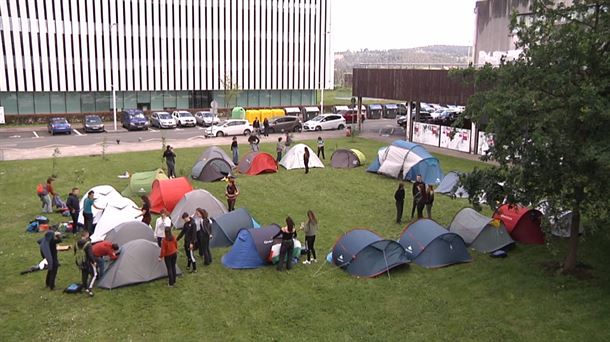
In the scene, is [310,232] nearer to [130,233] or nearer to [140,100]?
[130,233]

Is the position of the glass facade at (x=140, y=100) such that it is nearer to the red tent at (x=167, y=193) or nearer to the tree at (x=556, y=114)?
the red tent at (x=167, y=193)

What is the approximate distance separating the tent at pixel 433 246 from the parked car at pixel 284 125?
2829 cm

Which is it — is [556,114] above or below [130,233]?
above

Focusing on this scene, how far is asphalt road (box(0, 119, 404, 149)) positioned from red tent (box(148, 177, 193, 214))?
18.6 metres

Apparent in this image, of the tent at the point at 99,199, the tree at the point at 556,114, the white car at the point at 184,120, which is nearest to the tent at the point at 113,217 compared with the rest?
the tent at the point at 99,199

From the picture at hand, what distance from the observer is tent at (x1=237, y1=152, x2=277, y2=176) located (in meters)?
24.1

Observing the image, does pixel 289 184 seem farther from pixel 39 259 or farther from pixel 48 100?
pixel 48 100

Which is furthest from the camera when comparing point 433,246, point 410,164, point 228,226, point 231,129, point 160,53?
point 160,53

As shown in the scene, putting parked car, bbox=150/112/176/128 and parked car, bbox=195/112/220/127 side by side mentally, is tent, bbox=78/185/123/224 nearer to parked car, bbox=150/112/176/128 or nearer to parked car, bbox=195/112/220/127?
parked car, bbox=150/112/176/128

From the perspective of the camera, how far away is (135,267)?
12.0 meters

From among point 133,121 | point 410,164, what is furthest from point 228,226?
point 133,121

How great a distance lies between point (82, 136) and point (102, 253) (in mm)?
29029

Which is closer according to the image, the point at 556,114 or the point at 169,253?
the point at 556,114

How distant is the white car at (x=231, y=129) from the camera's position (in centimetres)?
3859
